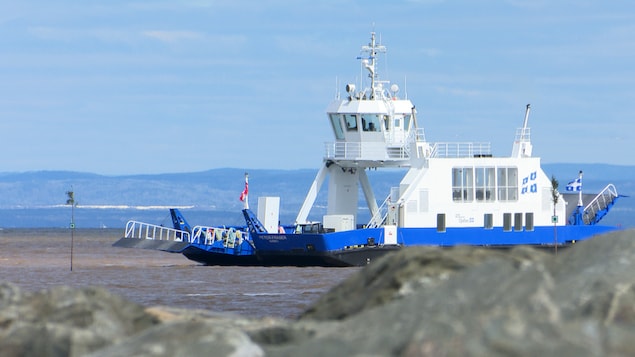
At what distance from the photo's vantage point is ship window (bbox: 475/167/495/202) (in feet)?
147

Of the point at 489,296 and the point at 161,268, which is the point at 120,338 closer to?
the point at 489,296

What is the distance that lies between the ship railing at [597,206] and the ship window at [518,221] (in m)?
4.35

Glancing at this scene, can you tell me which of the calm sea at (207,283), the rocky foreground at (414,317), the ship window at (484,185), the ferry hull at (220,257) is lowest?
the calm sea at (207,283)

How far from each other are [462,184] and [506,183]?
1526 mm

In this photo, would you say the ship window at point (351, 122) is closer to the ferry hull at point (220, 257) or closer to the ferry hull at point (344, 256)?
the ferry hull at point (220, 257)

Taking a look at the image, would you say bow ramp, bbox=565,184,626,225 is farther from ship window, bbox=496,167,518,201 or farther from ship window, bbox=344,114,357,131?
ship window, bbox=344,114,357,131

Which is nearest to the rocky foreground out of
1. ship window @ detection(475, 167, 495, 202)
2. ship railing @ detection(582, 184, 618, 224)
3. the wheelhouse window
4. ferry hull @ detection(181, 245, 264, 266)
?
ship window @ detection(475, 167, 495, 202)

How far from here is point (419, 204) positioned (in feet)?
145

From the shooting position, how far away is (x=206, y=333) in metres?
9.55

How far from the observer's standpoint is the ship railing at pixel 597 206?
4875 cm

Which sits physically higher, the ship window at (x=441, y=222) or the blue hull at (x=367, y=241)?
the ship window at (x=441, y=222)

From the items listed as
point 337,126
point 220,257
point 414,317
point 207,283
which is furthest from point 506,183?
point 414,317

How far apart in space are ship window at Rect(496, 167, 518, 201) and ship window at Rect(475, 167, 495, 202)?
0.34 meters

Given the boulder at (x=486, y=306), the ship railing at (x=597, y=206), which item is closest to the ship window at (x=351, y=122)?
the ship railing at (x=597, y=206)
